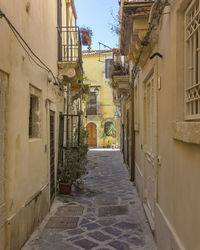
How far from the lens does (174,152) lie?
3.34 meters

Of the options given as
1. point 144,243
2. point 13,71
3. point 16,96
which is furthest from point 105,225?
point 13,71

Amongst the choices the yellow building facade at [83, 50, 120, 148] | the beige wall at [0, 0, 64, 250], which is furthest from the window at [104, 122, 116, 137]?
the beige wall at [0, 0, 64, 250]

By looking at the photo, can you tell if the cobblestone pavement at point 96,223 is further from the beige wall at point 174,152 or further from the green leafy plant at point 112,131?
the green leafy plant at point 112,131

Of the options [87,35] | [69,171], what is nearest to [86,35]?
[87,35]

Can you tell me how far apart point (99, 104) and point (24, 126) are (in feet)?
82.4

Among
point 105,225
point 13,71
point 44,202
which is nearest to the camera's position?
point 13,71

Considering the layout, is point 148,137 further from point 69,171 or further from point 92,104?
point 92,104

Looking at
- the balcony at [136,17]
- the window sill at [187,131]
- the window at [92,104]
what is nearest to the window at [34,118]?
the balcony at [136,17]

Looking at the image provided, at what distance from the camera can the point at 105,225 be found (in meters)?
5.31

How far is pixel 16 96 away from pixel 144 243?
10.3 feet

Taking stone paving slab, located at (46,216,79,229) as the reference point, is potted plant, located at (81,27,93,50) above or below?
above

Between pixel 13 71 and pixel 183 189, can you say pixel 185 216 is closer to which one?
pixel 183 189

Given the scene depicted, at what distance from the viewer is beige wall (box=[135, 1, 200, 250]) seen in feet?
8.38

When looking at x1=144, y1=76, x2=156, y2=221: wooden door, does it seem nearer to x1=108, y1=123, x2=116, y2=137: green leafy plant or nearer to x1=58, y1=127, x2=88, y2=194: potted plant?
x1=58, y1=127, x2=88, y2=194: potted plant
